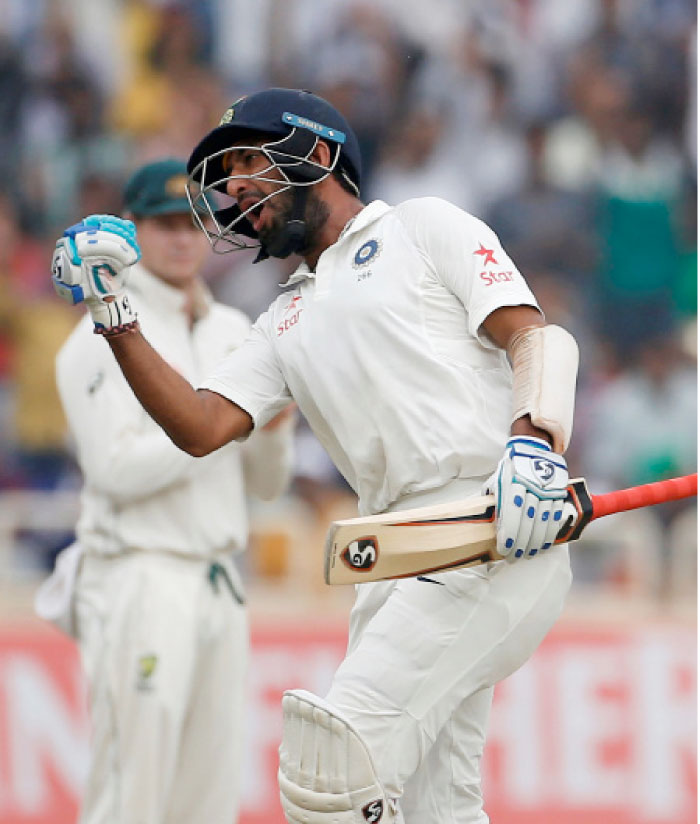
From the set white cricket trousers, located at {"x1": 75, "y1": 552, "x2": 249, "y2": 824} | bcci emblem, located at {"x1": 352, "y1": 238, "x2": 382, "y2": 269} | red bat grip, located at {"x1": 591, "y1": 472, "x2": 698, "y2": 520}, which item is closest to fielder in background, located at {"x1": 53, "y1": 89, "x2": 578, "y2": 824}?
bcci emblem, located at {"x1": 352, "y1": 238, "x2": 382, "y2": 269}

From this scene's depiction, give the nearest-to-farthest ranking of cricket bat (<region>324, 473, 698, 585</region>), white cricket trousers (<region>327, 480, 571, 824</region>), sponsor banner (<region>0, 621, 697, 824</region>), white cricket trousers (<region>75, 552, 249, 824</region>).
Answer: cricket bat (<region>324, 473, 698, 585</region>)
white cricket trousers (<region>327, 480, 571, 824</region>)
white cricket trousers (<region>75, 552, 249, 824</region>)
sponsor banner (<region>0, 621, 697, 824</region>)

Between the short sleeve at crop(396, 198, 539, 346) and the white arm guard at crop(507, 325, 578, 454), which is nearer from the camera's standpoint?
the white arm guard at crop(507, 325, 578, 454)

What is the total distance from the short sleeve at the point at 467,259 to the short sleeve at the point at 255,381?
0.43 meters

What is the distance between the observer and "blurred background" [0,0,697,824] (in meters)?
5.79

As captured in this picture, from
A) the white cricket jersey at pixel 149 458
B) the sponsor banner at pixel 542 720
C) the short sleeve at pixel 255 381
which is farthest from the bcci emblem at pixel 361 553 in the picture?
the sponsor banner at pixel 542 720

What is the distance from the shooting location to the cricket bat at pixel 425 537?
2.94 m

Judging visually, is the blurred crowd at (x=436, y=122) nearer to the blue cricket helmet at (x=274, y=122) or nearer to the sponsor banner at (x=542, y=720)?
the sponsor banner at (x=542, y=720)

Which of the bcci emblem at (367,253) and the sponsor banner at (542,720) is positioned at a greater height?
the bcci emblem at (367,253)

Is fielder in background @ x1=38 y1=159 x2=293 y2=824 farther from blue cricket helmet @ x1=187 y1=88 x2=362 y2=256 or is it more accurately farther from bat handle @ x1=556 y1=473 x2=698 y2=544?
bat handle @ x1=556 y1=473 x2=698 y2=544

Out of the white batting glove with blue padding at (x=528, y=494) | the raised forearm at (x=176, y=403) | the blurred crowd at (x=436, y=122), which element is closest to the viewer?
the white batting glove with blue padding at (x=528, y=494)

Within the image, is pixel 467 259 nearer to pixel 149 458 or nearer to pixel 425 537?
pixel 425 537

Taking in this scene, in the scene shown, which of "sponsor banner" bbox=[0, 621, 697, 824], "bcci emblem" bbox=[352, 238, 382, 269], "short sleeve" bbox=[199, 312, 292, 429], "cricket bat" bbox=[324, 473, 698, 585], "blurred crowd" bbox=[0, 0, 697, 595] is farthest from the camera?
"blurred crowd" bbox=[0, 0, 697, 595]

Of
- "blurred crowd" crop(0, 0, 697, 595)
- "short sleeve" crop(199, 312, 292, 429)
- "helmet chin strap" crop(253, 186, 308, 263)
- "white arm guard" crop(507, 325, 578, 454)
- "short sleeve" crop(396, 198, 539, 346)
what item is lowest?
"white arm guard" crop(507, 325, 578, 454)

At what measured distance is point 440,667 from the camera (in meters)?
3.12
